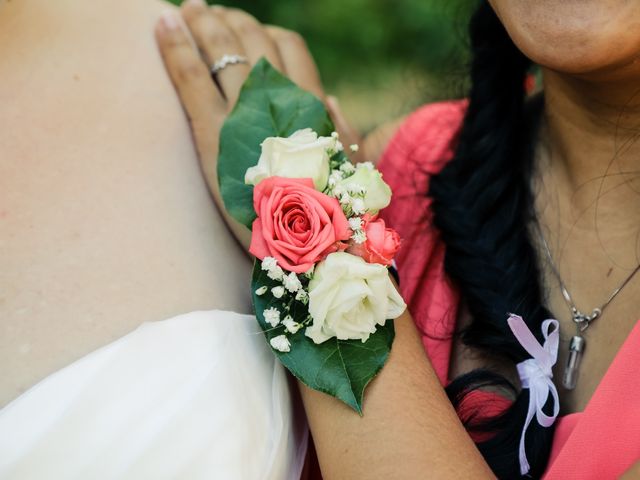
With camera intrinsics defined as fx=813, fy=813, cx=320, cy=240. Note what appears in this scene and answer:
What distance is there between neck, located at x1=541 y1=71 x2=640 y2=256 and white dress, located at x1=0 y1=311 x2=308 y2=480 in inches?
28.8

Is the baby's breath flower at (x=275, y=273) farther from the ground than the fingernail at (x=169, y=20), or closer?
closer

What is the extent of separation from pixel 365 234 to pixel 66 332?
0.52 meters

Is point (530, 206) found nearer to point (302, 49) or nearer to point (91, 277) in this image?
point (302, 49)

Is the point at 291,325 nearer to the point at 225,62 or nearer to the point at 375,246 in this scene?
the point at 375,246

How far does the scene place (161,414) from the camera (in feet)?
4.08

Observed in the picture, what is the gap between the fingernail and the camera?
1696 millimetres

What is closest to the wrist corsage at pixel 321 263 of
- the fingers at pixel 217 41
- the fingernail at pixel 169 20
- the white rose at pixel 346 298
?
the white rose at pixel 346 298

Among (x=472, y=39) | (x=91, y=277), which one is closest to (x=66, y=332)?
(x=91, y=277)

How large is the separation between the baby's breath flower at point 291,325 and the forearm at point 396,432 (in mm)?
129

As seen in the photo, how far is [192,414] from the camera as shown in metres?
1.25

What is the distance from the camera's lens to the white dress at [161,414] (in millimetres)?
1206

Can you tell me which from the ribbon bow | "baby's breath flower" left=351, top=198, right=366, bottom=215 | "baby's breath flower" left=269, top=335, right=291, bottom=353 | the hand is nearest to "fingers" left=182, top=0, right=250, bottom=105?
the hand

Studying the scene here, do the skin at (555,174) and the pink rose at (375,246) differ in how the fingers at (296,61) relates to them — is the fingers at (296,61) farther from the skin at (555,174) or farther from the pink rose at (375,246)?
the pink rose at (375,246)

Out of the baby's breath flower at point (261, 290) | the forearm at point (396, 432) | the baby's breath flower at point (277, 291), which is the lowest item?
the forearm at point (396, 432)
